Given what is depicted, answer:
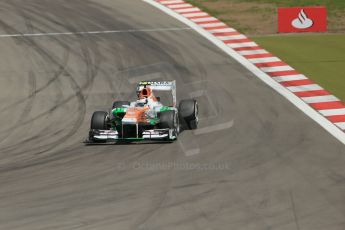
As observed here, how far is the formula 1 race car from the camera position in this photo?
23438 mm

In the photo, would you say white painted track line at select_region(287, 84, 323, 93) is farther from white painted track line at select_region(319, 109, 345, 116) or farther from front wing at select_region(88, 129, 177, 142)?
front wing at select_region(88, 129, 177, 142)

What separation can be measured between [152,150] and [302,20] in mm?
17673

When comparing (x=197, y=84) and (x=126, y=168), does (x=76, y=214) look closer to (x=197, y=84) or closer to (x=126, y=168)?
(x=126, y=168)

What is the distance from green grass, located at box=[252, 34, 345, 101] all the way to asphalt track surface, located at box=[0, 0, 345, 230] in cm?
231

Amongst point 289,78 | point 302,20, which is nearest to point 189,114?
point 289,78

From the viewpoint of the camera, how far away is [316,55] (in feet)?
115

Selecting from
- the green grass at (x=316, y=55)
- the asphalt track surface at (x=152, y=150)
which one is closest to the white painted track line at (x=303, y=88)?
the green grass at (x=316, y=55)

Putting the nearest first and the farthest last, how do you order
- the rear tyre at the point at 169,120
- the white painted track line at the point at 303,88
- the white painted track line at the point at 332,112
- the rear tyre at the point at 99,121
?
1. the rear tyre at the point at 169,120
2. the rear tyre at the point at 99,121
3. the white painted track line at the point at 332,112
4. the white painted track line at the point at 303,88

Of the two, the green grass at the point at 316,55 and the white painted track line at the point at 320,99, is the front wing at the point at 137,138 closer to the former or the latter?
the white painted track line at the point at 320,99

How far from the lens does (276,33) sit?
3875 cm

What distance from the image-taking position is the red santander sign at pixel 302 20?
3847cm

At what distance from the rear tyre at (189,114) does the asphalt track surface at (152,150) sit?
1.24ft

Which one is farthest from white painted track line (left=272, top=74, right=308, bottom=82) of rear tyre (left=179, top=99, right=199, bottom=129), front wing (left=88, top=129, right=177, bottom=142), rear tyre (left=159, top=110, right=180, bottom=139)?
front wing (left=88, top=129, right=177, bottom=142)

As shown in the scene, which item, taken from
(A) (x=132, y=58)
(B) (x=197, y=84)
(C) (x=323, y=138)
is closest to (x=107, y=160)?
(C) (x=323, y=138)
